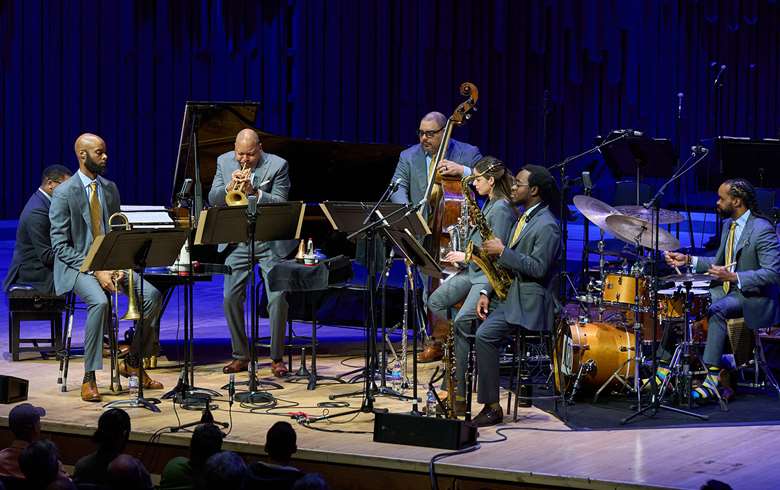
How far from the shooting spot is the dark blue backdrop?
15523 millimetres

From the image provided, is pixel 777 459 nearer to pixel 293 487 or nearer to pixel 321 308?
pixel 293 487

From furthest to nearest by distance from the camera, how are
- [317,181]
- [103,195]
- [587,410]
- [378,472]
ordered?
[317,181]
[103,195]
[587,410]
[378,472]

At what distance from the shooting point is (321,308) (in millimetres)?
8477

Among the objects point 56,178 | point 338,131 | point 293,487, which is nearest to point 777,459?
point 293,487

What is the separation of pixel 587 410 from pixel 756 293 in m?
1.34

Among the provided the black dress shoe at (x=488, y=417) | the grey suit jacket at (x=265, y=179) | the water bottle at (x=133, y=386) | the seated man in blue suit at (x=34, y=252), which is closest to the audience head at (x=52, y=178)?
the seated man in blue suit at (x=34, y=252)

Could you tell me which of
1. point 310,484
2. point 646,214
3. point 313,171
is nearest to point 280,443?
point 310,484

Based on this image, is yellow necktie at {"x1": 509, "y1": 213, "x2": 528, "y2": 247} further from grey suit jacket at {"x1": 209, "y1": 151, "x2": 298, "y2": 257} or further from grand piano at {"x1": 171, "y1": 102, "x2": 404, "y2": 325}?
grey suit jacket at {"x1": 209, "y1": 151, "x2": 298, "y2": 257}

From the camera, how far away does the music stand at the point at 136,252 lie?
6199 millimetres

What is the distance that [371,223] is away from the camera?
6.17 meters

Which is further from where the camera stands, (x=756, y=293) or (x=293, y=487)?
(x=756, y=293)

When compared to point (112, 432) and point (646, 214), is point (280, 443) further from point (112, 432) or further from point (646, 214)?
point (646, 214)

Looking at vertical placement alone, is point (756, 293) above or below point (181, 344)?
above

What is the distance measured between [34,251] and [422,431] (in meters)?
3.92
